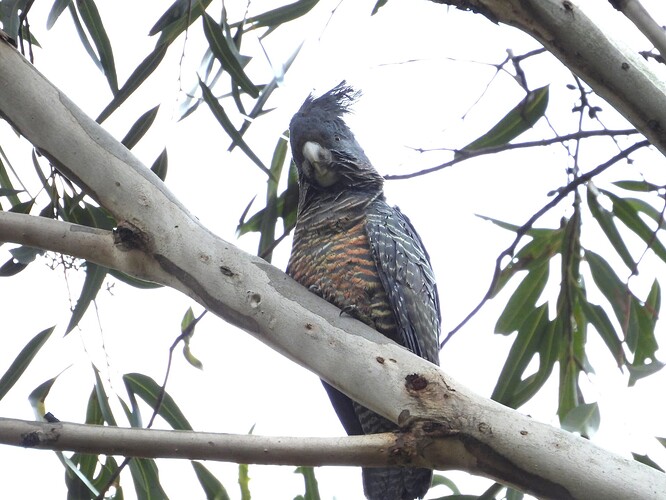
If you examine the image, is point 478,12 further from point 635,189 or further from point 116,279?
point 116,279

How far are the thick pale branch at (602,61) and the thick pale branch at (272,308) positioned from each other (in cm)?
75

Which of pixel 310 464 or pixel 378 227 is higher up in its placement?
pixel 378 227

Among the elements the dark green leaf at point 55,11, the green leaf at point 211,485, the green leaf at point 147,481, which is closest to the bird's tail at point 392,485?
the green leaf at point 211,485

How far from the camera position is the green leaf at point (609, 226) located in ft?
10.7

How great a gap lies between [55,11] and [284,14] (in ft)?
2.63

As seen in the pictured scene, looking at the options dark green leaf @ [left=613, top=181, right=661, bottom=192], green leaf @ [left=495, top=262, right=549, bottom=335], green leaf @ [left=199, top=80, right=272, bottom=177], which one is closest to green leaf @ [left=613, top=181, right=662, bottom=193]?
dark green leaf @ [left=613, top=181, right=661, bottom=192]

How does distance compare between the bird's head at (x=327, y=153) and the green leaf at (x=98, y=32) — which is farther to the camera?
the bird's head at (x=327, y=153)

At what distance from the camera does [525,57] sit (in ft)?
8.65

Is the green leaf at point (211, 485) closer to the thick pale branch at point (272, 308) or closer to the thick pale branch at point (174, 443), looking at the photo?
the thick pale branch at point (272, 308)

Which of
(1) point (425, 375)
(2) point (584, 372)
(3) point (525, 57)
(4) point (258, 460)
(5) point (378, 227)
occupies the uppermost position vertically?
(3) point (525, 57)

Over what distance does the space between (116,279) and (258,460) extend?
1.59m

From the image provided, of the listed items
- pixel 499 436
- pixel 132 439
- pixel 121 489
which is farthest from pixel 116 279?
pixel 499 436

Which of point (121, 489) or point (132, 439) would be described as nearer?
point (132, 439)

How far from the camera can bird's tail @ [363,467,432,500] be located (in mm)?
2826
